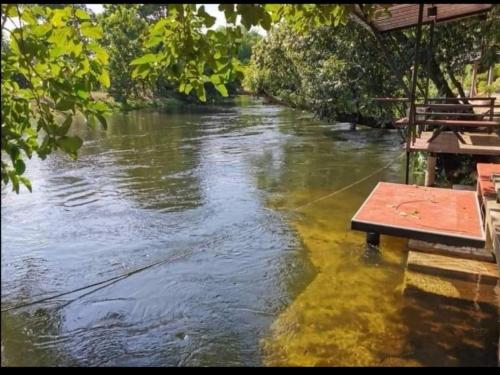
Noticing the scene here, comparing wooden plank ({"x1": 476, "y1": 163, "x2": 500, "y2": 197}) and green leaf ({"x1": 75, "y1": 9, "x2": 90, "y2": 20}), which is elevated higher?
green leaf ({"x1": 75, "y1": 9, "x2": 90, "y2": 20})

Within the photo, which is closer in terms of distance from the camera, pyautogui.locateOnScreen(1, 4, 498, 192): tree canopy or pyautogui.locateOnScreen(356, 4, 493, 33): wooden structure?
pyautogui.locateOnScreen(1, 4, 498, 192): tree canopy

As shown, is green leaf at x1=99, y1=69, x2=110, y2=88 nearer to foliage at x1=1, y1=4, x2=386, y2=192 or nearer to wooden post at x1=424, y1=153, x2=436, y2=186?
foliage at x1=1, y1=4, x2=386, y2=192

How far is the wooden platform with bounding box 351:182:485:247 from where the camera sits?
4.95 meters

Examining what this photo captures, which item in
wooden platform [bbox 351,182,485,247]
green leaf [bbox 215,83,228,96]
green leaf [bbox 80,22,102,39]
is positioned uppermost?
green leaf [bbox 80,22,102,39]

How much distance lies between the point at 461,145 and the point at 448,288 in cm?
A: 377

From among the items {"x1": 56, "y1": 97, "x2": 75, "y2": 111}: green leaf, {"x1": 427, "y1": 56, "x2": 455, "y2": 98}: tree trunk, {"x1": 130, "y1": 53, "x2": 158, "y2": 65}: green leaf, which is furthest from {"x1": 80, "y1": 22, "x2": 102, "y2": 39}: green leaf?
{"x1": 427, "y1": 56, "x2": 455, "y2": 98}: tree trunk

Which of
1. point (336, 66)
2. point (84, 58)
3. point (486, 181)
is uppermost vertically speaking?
point (336, 66)

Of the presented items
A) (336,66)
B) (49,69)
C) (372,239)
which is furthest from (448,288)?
(336,66)

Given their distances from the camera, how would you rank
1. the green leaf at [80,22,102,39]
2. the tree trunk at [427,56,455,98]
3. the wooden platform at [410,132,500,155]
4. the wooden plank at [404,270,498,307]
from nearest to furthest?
the green leaf at [80,22,102,39], the wooden plank at [404,270,498,307], the wooden platform at [410,132,500,155], the tree trunk at [427,56,455,98]

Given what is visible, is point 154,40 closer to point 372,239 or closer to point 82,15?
point 82,15

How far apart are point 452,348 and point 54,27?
396cm

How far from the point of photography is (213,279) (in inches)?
225

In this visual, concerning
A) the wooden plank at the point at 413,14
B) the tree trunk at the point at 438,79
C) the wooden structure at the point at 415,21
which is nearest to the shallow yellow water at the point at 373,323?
the wooden structure at the point at 415,21

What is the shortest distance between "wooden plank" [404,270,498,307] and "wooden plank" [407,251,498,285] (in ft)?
0.28
